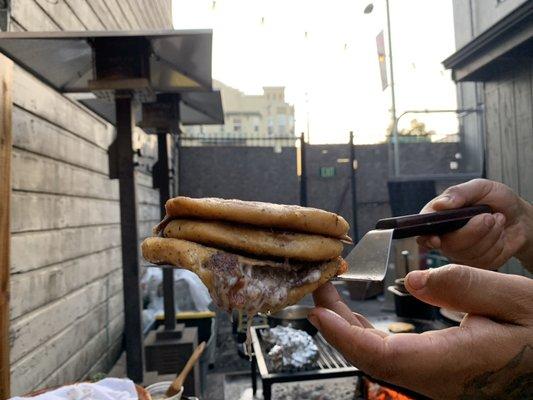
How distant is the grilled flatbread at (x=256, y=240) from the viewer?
4.43 ft

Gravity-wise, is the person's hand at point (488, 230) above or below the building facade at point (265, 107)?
below

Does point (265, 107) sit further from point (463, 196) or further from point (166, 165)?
point (463, 196)

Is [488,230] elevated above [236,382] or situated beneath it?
elevated above

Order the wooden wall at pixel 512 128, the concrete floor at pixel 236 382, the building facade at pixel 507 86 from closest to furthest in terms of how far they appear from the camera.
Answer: the concrete floor at pixel 236 382
the building facade at pixel 507 86
the wooden wall at pixel 512 128

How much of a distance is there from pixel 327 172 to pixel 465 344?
12.8 metres

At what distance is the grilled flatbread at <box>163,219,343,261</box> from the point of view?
1352 mm

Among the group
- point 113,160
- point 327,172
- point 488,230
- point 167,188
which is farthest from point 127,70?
point 327,172

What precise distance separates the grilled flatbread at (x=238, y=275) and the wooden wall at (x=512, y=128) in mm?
5615

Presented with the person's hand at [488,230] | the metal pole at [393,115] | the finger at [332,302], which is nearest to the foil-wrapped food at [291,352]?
the person's hand at [488,230]

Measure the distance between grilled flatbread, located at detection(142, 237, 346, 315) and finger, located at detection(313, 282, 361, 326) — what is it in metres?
0.21

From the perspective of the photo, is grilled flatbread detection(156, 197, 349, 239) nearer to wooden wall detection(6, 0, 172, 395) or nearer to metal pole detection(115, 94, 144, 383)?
wooden wall detection(6, 0, 172, 395)

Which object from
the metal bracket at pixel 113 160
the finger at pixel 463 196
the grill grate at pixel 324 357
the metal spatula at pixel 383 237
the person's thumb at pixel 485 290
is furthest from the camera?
the metal bracket at pixel 113 160

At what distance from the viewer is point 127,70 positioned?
11.5 ft

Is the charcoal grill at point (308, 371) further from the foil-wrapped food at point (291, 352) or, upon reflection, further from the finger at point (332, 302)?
the finger at point (332, 302)
